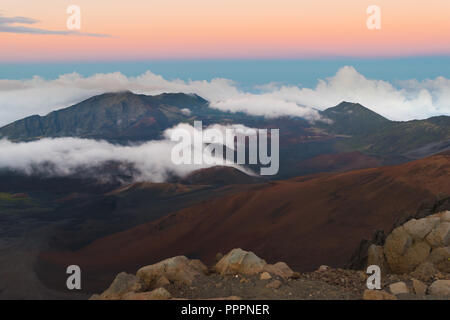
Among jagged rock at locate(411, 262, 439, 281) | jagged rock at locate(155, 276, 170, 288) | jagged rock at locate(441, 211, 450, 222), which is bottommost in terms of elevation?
jagged rock at locate(155, 276, 170, 288)

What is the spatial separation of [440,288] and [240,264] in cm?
901

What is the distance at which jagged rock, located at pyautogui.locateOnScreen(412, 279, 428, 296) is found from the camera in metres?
15.4

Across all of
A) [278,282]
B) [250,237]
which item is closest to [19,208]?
[250,237]

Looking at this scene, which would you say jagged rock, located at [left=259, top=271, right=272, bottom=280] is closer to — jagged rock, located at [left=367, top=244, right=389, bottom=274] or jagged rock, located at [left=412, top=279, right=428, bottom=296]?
jagged rock, located at [left=412, top=279, right=428, bottom=296]

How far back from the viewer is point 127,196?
19362 centimetres

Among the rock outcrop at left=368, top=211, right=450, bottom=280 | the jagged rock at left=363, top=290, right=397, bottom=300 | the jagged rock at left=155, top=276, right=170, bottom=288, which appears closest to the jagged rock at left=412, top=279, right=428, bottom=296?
the rock outcrop at left=368, top=211, right=450, bottom=280

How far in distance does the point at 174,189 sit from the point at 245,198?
107 metres

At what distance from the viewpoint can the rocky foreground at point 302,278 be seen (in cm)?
1550

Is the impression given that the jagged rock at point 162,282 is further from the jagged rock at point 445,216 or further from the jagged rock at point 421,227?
the jagged rock at point 445,216

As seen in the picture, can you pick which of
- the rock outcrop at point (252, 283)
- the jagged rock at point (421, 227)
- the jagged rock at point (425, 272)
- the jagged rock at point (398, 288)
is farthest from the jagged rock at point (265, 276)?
the jagged rock at point (421, 227)

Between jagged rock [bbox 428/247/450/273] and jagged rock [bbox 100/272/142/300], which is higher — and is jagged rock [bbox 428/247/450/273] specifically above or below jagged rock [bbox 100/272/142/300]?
above

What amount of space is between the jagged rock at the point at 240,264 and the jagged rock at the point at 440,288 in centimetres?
756

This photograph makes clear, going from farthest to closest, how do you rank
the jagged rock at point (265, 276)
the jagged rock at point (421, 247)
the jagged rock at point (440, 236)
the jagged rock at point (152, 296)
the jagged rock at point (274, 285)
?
1. the jagged rock at point (440, 236)
2. the jagged rock at point (421, 247)
3. the jagged rock at point (265, 276)
4. the jagged rock at point (274, 285)
5. the jagged rock at point (152, 296)

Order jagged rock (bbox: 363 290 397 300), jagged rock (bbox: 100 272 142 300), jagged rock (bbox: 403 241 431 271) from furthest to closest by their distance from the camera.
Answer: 1. jagged rock (bbox: 403 241 431 271)
2. jagged rock (bbox: 100 272 142 300)
3. jagged rock (bbox: 363 290 397 300)
